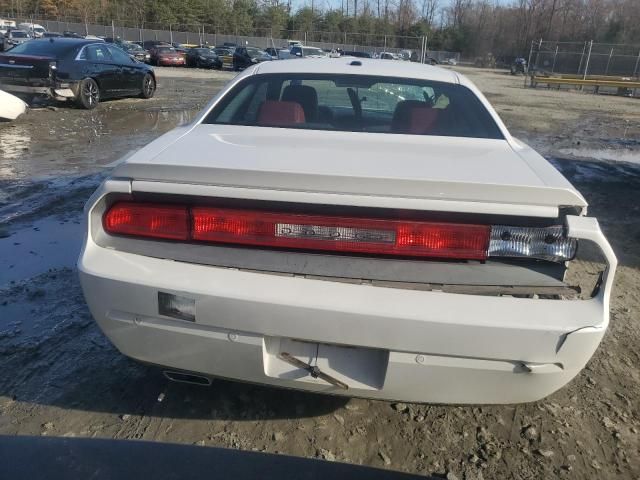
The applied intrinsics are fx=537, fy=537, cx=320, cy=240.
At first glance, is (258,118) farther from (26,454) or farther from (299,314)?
(26,454)

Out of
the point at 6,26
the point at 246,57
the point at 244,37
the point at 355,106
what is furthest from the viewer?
the point at 244,37

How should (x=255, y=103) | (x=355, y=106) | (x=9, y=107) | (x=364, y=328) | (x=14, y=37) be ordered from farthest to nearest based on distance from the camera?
1. (x=14, y=37)
2. (x=9, y=107)
3. (x=355, y=106)
4. (x=255, y=103)
5. (x=364, y=328)

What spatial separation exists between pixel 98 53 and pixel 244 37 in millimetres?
46975

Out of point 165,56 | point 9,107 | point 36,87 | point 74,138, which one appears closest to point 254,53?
point 165,56

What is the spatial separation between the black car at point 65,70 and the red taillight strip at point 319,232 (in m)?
11.5

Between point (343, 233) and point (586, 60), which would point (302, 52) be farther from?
point (343, 233)

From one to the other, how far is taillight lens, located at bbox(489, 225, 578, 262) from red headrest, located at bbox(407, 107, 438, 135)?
4.21 feet

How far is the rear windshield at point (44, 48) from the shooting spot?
12141mm

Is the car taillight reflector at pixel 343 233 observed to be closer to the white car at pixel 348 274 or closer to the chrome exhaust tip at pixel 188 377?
the white car at pixel 348 274

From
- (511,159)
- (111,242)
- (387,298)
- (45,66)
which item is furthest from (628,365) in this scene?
(45,66)

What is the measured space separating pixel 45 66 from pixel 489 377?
1246 centimetres

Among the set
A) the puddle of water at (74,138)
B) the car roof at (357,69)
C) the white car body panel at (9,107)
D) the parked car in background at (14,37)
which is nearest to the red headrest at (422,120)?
the car roof at (357,69)

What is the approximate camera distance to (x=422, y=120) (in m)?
3.18

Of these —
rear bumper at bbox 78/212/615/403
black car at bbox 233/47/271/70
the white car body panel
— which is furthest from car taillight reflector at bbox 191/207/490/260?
black car at bbox 233/47/271/70
